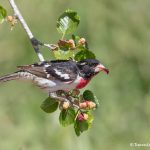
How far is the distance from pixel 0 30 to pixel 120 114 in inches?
66.0

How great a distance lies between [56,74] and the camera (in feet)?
17.2

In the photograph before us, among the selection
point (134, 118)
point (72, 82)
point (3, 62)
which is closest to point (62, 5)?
point (3, 62)

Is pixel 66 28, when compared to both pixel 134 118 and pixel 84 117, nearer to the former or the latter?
pixel 84 117

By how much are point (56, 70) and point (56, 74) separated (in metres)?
0.03

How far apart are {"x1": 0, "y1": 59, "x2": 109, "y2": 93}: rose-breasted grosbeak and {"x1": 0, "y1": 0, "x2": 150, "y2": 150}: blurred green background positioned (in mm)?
1578

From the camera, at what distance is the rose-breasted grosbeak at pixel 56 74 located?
16.7 feet

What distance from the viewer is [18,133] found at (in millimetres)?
7125

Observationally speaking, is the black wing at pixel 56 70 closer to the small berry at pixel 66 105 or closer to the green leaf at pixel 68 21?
the green leaf at pixel 68 21

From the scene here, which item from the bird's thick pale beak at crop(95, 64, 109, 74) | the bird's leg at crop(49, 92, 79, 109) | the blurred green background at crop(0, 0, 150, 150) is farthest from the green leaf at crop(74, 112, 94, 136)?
the blurred green background at crop(0, 0, 150, 150)

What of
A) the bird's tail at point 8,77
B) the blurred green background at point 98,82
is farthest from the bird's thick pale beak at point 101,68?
the blurred green background at point 98,82

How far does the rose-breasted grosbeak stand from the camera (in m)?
5.08

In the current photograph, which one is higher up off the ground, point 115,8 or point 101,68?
point 115,8

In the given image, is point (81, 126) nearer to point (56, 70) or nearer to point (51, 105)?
point (51, 105)

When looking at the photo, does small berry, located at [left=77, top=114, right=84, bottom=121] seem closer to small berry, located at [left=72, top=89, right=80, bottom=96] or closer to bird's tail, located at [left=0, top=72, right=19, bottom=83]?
small berry, located at [left=72, top=89, right=80, bottom=96]
